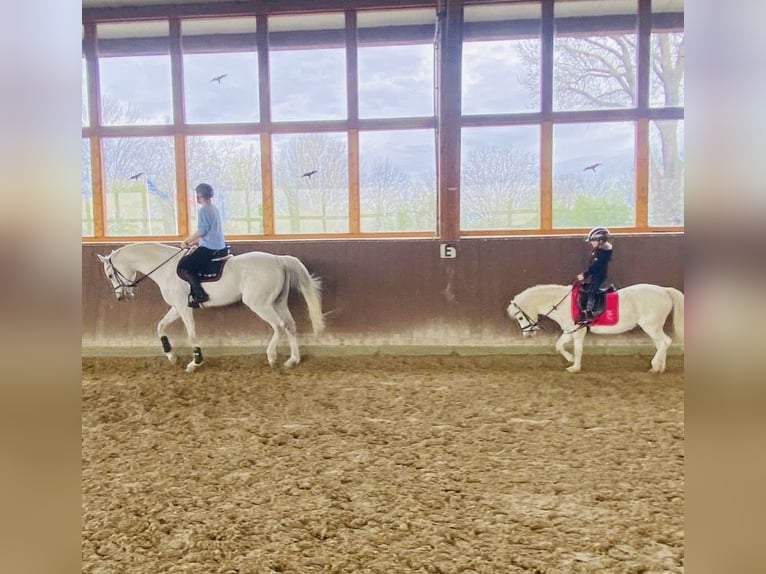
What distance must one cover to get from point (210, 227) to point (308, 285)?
2.68 ft

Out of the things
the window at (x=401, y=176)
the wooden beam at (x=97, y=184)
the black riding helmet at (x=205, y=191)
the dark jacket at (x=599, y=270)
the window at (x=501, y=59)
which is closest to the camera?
the dark jacket at (x=599, y=270)

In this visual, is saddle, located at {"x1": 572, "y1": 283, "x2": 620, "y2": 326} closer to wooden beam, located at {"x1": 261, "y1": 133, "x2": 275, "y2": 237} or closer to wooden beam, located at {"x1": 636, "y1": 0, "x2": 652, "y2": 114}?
wooden beam, located at {"x1": 636, "y1": 0, "x2": 652, "y2": 114}

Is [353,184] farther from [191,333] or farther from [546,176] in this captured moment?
[191,333]

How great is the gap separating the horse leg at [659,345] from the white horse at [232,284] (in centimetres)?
235

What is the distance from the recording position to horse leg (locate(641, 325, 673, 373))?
3.20 m

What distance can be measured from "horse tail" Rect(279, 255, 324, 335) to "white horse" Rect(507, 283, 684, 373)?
4.72 feet

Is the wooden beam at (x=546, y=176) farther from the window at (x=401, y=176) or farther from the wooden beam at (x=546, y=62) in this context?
the window at (x=401, y=176)

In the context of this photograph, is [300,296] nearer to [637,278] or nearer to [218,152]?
[218,152]

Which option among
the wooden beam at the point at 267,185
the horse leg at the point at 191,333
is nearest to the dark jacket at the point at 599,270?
the wooden beam at the point at 267,185

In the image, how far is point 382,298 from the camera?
371 centimetres

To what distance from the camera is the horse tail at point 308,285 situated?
3557 millimetres

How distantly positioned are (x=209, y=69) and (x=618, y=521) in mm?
3890
